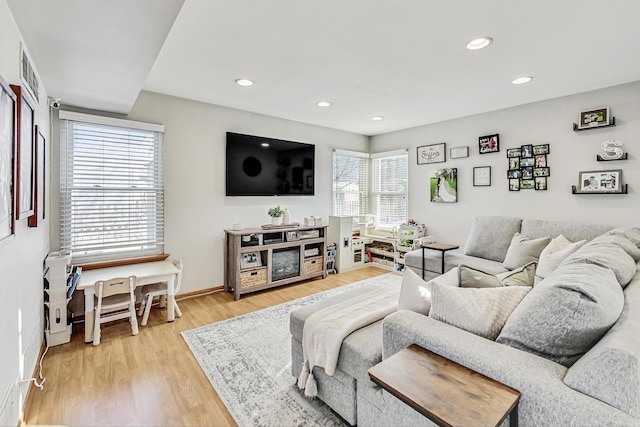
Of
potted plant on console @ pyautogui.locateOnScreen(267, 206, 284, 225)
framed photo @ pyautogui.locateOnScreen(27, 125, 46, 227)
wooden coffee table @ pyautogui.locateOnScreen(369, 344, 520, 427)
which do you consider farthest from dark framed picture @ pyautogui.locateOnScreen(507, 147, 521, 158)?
framed photo @ pyautogui.locateOnScreen(27, 125, 46, 227)

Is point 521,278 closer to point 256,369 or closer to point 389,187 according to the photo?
point 256,369

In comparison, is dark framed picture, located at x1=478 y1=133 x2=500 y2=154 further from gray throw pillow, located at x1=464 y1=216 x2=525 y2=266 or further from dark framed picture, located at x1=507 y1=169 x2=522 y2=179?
gray throw pillow, located at x1=464 y1=216 x2=525 y2=266

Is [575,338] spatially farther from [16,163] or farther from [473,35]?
[16,163]

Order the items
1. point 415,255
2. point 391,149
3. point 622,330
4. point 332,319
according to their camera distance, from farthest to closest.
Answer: point 391,149 → point 415,255 → point 332,319 → point 622,330

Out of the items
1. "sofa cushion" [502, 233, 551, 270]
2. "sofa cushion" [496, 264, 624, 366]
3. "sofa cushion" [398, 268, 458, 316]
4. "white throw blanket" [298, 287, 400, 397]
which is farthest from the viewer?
"sofa cushion" [502, 233, 551, 270]

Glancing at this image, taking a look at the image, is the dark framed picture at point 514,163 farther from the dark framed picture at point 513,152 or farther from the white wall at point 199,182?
the white wall at point 199,182

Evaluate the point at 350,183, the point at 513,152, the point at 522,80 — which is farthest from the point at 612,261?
the point at 350,183

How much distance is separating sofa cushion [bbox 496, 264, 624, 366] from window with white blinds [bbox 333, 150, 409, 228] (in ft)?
13.6

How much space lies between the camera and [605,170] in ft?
10.6

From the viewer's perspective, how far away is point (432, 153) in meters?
Result: 4.76

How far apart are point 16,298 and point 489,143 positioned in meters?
4.83

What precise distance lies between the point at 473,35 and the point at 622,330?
1.99m

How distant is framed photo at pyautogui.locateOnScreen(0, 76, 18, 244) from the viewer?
1302 millimetres

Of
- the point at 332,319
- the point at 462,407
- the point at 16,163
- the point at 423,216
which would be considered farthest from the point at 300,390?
the point at 423,216
